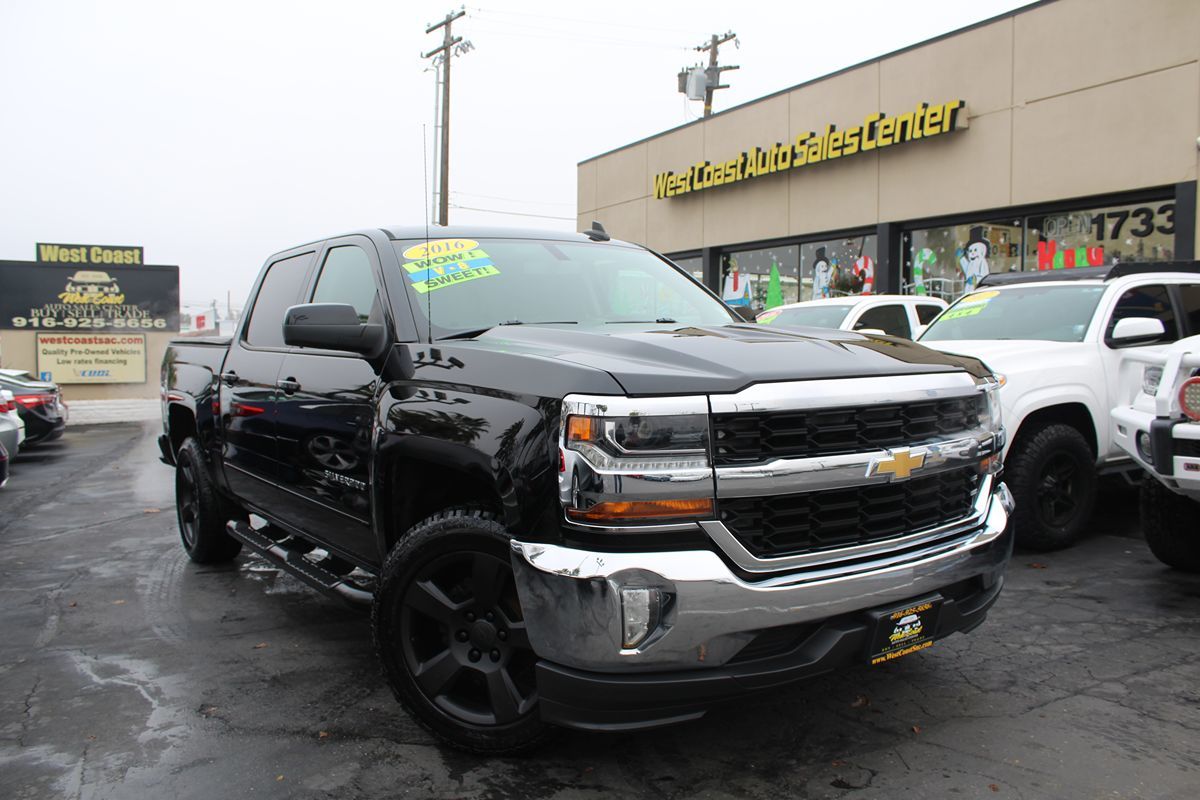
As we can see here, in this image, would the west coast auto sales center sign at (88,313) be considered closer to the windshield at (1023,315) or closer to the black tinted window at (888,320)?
the black tinted window at (888,320)

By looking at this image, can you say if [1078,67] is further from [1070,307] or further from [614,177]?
[614,177]

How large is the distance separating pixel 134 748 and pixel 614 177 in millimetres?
22387

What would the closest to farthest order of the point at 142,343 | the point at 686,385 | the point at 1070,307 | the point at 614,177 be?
the point at 686,385 → the point at 1070,307 → the point at 142,343 → the point at 614,177

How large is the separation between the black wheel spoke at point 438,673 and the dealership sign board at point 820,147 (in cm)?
1456

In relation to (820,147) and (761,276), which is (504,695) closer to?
(820,147)

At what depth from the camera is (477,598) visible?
2920 mm

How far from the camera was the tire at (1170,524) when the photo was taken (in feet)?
16.2

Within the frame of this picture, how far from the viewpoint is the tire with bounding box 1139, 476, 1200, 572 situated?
16.2 ft

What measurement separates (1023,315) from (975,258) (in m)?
9.11

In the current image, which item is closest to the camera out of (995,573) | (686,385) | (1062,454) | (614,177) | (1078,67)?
(686,385)


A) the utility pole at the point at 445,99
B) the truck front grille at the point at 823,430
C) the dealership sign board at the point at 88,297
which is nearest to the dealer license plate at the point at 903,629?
the truck front grille at the point at 823,430

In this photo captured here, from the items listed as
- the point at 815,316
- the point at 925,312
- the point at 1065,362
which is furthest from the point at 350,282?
the point at 925,312

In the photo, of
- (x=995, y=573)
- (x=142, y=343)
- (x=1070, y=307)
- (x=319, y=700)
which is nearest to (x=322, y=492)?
(x=319, y=700)

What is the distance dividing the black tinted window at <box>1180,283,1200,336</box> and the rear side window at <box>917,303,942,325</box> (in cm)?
403
